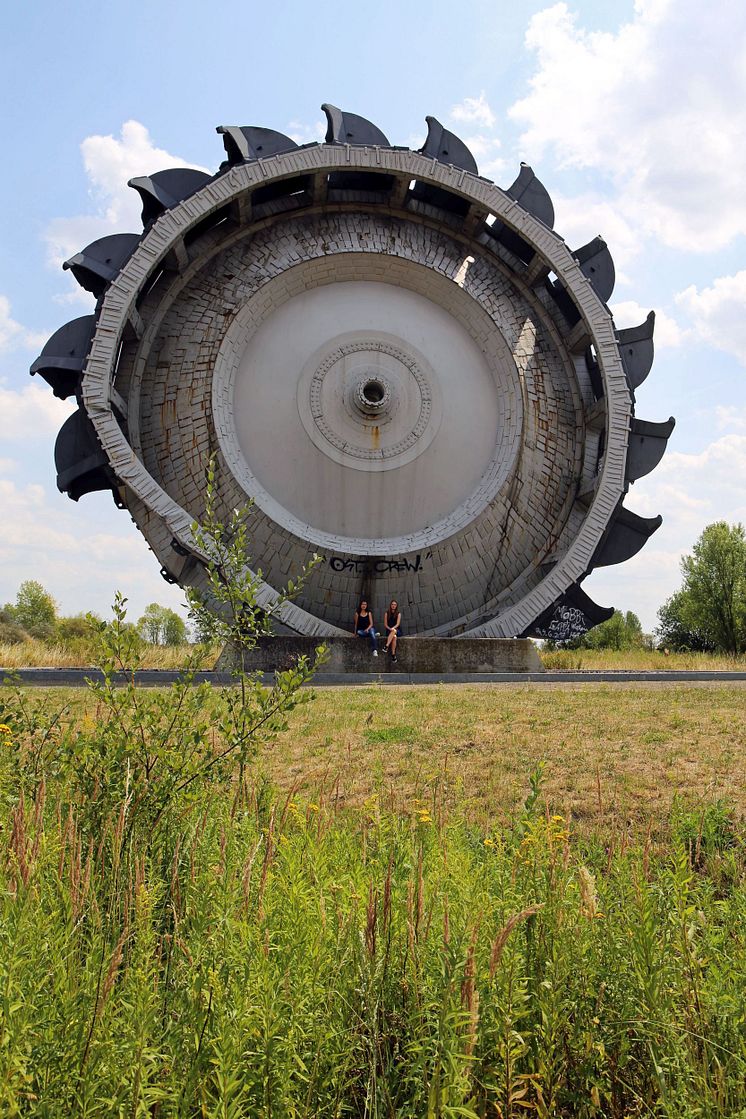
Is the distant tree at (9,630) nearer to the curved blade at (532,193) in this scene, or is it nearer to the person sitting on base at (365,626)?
the person sitting on base at (365,626)

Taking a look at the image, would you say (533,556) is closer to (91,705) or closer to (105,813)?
(91,705)

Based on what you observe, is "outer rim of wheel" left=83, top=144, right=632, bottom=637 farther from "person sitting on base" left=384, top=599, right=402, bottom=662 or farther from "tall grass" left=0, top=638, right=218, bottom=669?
"tall grass" left=0, top=638, right=218, bottom=669

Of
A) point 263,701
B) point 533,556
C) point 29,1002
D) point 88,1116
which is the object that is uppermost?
point 533,556

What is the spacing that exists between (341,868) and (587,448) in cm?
1322

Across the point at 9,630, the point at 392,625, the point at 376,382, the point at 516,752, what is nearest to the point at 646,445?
the point at 376,382

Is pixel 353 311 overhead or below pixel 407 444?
overhead

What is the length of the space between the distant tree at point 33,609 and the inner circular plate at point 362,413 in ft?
130

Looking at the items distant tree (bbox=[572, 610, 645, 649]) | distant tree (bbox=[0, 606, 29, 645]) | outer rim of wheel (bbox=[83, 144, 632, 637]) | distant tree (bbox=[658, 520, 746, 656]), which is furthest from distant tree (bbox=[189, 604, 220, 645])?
distant tree (bbox=[572, 610, 645, 649])

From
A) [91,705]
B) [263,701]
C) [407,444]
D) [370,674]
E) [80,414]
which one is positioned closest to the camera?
[263,701]

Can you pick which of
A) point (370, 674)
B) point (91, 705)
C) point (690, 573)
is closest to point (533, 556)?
point (370, 674)

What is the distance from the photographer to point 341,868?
3.15 meters

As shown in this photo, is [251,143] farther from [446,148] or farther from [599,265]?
[599,265]

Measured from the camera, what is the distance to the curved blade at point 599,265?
15453 mm

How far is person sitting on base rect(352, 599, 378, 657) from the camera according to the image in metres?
13.2
